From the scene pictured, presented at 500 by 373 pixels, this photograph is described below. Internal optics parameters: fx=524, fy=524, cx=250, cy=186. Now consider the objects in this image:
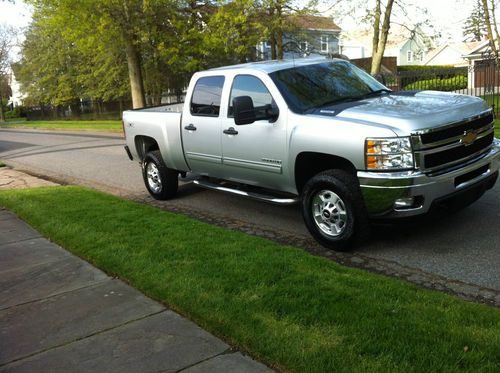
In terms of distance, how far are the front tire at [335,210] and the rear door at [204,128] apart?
172cm

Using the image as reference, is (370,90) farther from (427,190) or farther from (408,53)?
(408,53)

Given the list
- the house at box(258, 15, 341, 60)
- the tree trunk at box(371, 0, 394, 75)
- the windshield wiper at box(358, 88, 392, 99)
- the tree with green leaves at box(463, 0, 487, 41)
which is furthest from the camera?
the house at box(258, 15, 341, 60)

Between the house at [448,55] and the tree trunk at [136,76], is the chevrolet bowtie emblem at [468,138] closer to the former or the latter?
the tree trunk at [136,76]

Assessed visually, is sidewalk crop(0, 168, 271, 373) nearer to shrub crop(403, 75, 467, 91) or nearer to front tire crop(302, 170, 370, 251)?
front tire crop(302, 170, 370, 251)

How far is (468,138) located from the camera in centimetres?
527

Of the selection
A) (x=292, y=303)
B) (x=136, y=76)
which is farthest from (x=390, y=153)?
(x=136, y=76)

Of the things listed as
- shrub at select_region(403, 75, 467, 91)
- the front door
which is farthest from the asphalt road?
shrub at select_region(403, 75, 467, 91)

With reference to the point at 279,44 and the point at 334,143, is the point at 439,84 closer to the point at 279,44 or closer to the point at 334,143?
the point at 279,44

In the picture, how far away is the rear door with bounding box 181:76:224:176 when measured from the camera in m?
6.82

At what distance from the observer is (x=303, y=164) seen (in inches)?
226

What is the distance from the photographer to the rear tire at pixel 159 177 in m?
8.25

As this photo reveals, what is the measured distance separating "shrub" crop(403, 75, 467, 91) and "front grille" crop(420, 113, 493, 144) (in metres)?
14.5

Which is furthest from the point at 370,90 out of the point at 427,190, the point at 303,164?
the point at 427,190

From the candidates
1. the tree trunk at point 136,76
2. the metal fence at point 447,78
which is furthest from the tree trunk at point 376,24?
the tree trunk at point 136,76
